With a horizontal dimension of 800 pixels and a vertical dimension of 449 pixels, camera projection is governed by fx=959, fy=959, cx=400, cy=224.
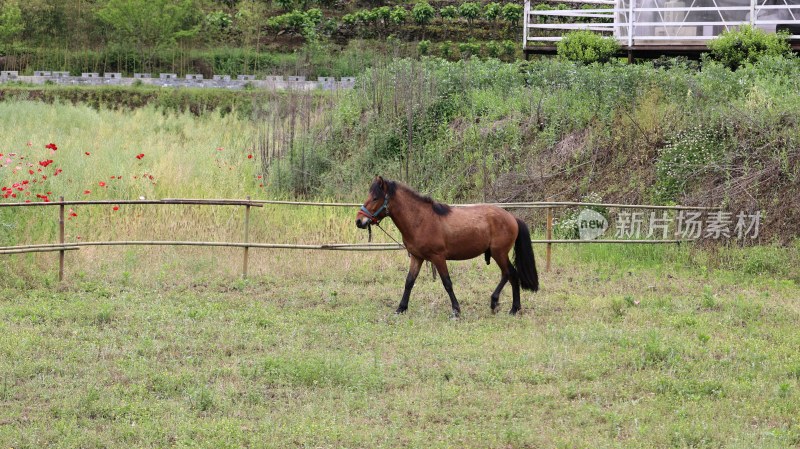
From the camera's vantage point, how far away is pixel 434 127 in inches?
717

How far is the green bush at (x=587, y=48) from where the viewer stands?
20.3 m

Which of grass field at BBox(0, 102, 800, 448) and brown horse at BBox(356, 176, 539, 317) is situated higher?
brown horse at BBox(356, 176, 539, 317)

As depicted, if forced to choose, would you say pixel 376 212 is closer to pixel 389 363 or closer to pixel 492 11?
pixel 389 363

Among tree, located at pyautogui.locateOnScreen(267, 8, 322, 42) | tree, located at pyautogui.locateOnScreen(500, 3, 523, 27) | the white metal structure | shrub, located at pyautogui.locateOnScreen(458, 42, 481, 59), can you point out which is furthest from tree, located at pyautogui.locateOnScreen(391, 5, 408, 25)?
the white metal structure

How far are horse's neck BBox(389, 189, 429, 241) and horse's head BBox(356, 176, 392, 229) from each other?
13 centimetres

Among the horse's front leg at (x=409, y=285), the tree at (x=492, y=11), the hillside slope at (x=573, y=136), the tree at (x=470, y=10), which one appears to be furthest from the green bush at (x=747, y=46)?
the tree at (x=470, y=10)

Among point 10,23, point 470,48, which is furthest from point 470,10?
point 10,23

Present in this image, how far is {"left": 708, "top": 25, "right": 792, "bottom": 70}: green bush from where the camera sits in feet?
60.3

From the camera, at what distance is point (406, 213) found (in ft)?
32.6

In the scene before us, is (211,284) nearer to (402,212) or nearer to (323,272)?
(323,272)

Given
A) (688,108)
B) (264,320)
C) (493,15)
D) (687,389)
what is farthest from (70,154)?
(493,15)

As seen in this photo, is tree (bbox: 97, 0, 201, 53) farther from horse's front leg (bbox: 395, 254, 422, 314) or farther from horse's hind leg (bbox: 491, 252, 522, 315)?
horse's hind leg (bbox: 491, 252, 522, 315)

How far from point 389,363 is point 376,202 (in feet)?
7.29

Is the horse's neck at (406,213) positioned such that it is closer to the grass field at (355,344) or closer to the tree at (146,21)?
the grass field at (355,344)
